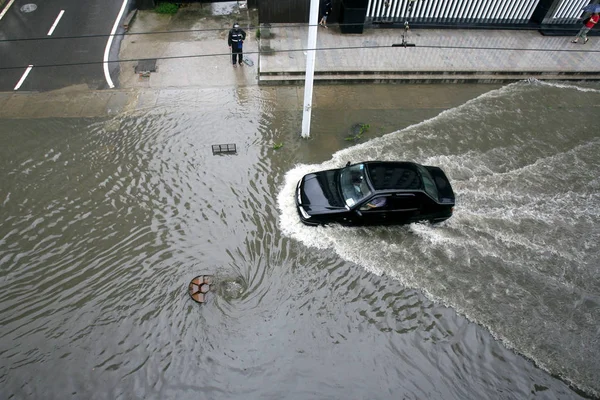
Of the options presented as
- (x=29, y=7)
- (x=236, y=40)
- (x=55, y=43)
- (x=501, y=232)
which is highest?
(x=236, y=40)

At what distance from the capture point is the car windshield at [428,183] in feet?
29.8

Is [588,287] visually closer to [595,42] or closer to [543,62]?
[543,62]

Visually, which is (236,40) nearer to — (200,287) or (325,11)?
(325,11)

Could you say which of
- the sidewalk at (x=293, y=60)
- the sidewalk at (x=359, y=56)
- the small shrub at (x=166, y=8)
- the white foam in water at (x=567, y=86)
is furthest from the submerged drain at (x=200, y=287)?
the white foam in water at (x=567, y=86)

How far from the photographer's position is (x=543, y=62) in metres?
14.8

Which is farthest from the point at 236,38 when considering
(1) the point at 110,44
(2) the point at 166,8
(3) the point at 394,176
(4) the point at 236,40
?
(3) the point at 394,176

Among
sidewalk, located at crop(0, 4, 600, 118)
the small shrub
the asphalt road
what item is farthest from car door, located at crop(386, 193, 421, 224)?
the small shrub

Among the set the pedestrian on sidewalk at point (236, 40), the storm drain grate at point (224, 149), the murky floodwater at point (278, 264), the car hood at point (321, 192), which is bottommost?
the murky floodwater at point (278, 264)

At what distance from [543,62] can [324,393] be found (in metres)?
15.1

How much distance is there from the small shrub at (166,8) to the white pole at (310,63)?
373 inches

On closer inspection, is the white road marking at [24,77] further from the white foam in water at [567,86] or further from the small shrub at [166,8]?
the white foam in water at [567,86]

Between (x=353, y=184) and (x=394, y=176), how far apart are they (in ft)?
3.31

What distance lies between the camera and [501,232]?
30.9 ft

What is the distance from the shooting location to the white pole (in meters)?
9.21
